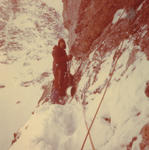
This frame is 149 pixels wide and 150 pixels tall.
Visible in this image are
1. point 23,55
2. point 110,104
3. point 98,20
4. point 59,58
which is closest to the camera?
point 110,104

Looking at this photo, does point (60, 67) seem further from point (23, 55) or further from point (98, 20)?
point (23, 55)

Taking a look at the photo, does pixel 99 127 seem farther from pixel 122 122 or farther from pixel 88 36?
pixel 88 36

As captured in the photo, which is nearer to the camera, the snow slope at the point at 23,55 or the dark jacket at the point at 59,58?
the dark jacket at the point at 59,58

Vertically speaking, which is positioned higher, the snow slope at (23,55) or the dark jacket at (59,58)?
the snow slope at (23,55)

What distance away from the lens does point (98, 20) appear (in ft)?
19.2

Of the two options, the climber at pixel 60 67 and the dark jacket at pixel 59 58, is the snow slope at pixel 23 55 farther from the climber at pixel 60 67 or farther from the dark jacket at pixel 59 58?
the dark jacket at pixel 59 58

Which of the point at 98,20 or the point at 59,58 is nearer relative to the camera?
the point at 59,58

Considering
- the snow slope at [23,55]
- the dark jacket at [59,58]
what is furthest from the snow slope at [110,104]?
the snow slope at [23,55]

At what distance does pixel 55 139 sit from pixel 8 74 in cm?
2080

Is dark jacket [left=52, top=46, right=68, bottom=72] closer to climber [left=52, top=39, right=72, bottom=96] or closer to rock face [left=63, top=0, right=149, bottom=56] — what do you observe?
climber [left=52, top=39, right=72, bottom=96]

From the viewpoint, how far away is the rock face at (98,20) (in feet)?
14.8

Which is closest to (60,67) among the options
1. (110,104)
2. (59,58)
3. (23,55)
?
(59,58)

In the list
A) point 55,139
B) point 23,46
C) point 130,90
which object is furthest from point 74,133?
point 23,46

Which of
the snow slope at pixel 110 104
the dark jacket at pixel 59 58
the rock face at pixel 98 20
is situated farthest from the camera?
the dark jacket at pixel 59 58
